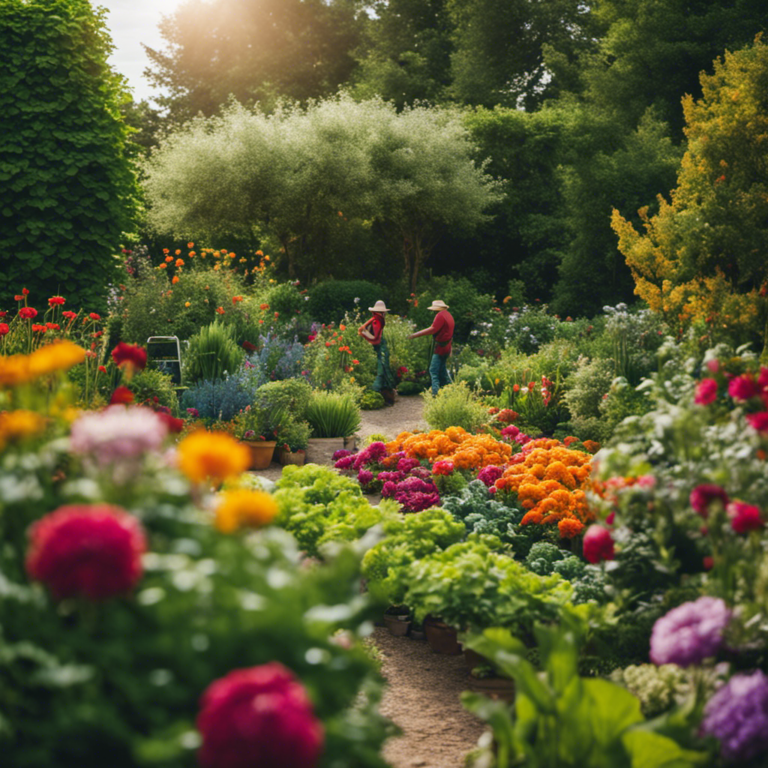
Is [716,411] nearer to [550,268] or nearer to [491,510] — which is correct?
[491,510]

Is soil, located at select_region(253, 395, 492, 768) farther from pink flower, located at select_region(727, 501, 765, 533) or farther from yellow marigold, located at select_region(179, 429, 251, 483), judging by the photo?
yellow marigold, located at select_region(179, 429, 251, 483)

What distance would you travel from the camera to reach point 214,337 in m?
8.60

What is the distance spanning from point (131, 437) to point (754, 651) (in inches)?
82.9

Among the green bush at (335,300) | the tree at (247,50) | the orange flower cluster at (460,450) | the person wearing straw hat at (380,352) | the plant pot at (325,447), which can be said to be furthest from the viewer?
the tree at (247,50)

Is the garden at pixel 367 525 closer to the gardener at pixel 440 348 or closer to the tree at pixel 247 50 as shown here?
the gardener at pixel 440 348

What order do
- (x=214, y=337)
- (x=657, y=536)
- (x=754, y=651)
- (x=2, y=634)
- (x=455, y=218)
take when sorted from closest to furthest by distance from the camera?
1. (x=2, y=634)
2. (x=754, y=651)
3. (x=657, y=536)
4. (x=214, y=337)
5. (x=455, y=218)

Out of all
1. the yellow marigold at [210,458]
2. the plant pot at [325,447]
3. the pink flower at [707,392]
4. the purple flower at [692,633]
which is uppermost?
the yellow marigold at [210,458]

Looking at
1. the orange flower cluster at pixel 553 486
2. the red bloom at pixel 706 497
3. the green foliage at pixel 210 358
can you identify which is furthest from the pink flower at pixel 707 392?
the green foliage at pixel 210 358

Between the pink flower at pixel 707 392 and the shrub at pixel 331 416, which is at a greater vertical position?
the pink flower at pixel 707 392

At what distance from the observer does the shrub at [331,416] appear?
8.27 meters

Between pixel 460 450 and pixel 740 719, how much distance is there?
3.86m

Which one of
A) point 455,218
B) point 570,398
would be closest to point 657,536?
point 570,398

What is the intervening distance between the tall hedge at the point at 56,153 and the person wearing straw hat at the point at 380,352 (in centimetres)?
Result: 370

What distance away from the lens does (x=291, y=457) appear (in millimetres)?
7328
